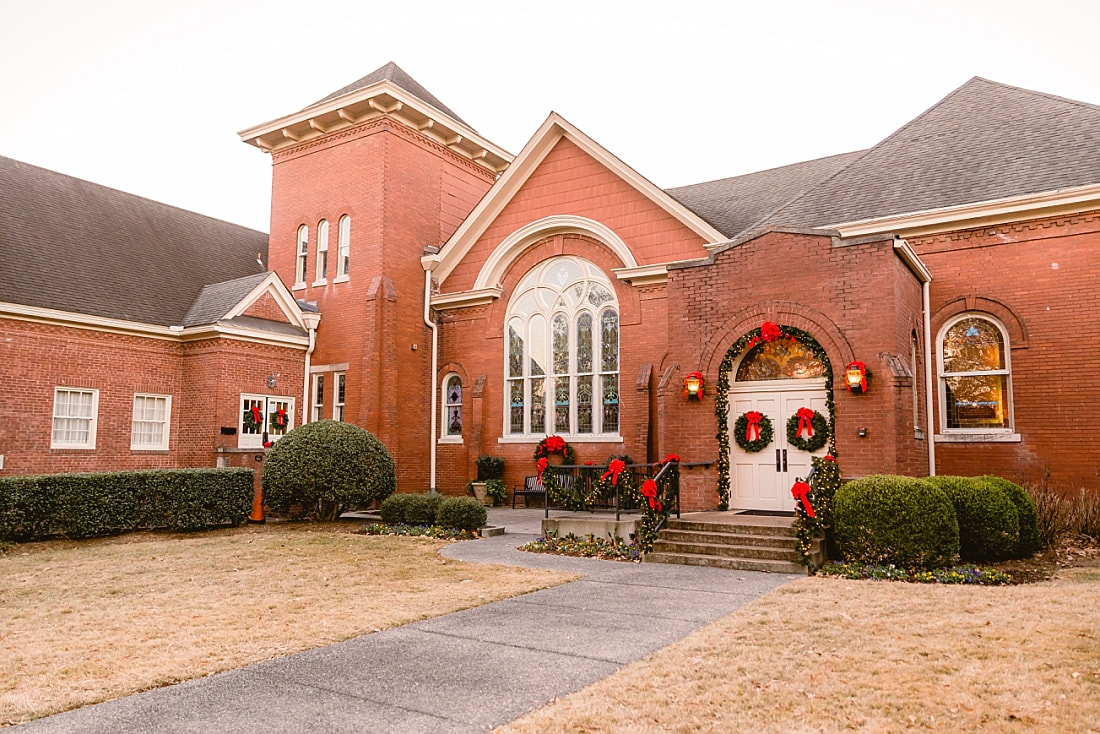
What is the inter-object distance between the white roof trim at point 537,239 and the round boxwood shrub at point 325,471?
20.1 feet

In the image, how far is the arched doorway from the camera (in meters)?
13.2

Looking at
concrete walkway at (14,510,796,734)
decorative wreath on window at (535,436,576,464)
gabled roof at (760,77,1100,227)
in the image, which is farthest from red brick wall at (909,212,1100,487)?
concrete walkway at (14,510,796,734)

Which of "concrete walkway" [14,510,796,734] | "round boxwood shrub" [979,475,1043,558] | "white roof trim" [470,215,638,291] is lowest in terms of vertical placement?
"concrete walkway" [14,510,796,734]

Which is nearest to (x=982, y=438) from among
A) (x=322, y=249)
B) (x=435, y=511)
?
(x=435, y=511)

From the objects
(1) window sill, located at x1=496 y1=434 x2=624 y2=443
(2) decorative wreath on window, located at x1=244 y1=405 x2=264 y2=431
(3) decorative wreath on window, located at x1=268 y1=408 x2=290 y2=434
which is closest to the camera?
(1) window sill, located at x1=496 y1=434 x2=624 y2=443

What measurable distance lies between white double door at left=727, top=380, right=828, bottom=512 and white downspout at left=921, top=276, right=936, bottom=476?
8.74 ft

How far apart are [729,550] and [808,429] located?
320cm

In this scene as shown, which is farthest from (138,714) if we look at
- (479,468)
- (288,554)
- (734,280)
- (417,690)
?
(479,468)

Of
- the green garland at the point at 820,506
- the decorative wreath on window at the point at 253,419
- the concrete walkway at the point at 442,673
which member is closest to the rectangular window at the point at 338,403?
the decorative wreath on window at the point at 253,419

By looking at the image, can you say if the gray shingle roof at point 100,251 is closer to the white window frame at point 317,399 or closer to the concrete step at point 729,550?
the white window frame at point 317,399

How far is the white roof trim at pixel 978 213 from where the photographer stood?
13672mm

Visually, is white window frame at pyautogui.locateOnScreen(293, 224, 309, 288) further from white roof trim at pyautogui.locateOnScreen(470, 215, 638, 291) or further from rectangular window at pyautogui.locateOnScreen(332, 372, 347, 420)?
white roof trim at pyautogui.locateOnScreen(470, 215, 638, 291)

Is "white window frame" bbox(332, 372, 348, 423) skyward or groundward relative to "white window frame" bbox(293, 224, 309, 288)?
groundward

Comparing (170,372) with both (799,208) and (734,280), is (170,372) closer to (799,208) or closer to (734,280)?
(734,280)
